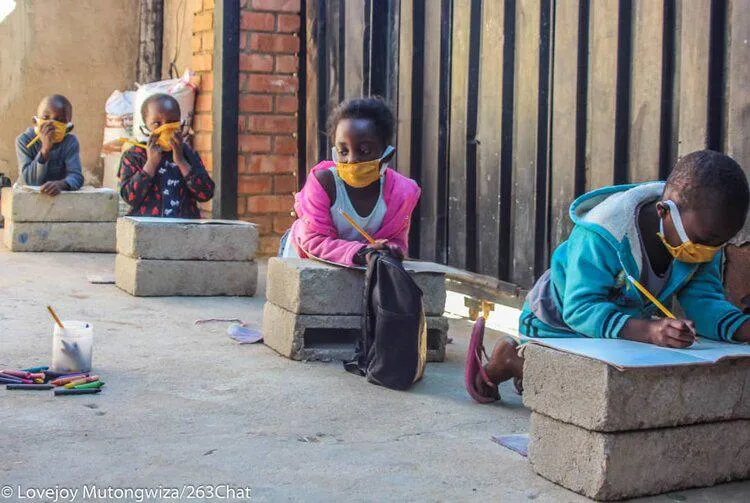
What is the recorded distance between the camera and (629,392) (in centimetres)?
299

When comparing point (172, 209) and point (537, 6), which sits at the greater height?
point (537, 6)

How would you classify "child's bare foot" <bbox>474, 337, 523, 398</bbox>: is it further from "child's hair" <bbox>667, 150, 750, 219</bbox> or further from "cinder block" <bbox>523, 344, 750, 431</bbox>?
"child's hair" <bbox>667, 150, 750, 219</bbox>

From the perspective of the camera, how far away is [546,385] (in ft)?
10.4

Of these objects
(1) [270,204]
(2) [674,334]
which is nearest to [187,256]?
(1) [270,204]

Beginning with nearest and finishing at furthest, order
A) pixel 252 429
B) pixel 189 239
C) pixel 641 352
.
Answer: pixel 641 352 → pixel 252 429 → pixel 189 239

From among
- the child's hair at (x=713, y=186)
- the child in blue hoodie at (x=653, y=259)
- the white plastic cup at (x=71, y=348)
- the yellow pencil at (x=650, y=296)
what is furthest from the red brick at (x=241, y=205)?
the child's hair at (x=713, y=186)

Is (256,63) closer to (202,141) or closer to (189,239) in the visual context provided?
(202,141)

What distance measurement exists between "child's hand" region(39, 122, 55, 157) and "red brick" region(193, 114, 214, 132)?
1166mm

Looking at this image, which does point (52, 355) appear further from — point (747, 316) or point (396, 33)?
point (396, 33)

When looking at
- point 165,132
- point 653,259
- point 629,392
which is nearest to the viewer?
point 629,392

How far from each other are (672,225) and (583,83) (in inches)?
82.9

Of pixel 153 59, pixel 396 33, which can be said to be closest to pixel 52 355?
pixel 396 33

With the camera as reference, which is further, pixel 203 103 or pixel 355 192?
pixel 203 103

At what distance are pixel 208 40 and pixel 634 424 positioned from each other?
647cm
